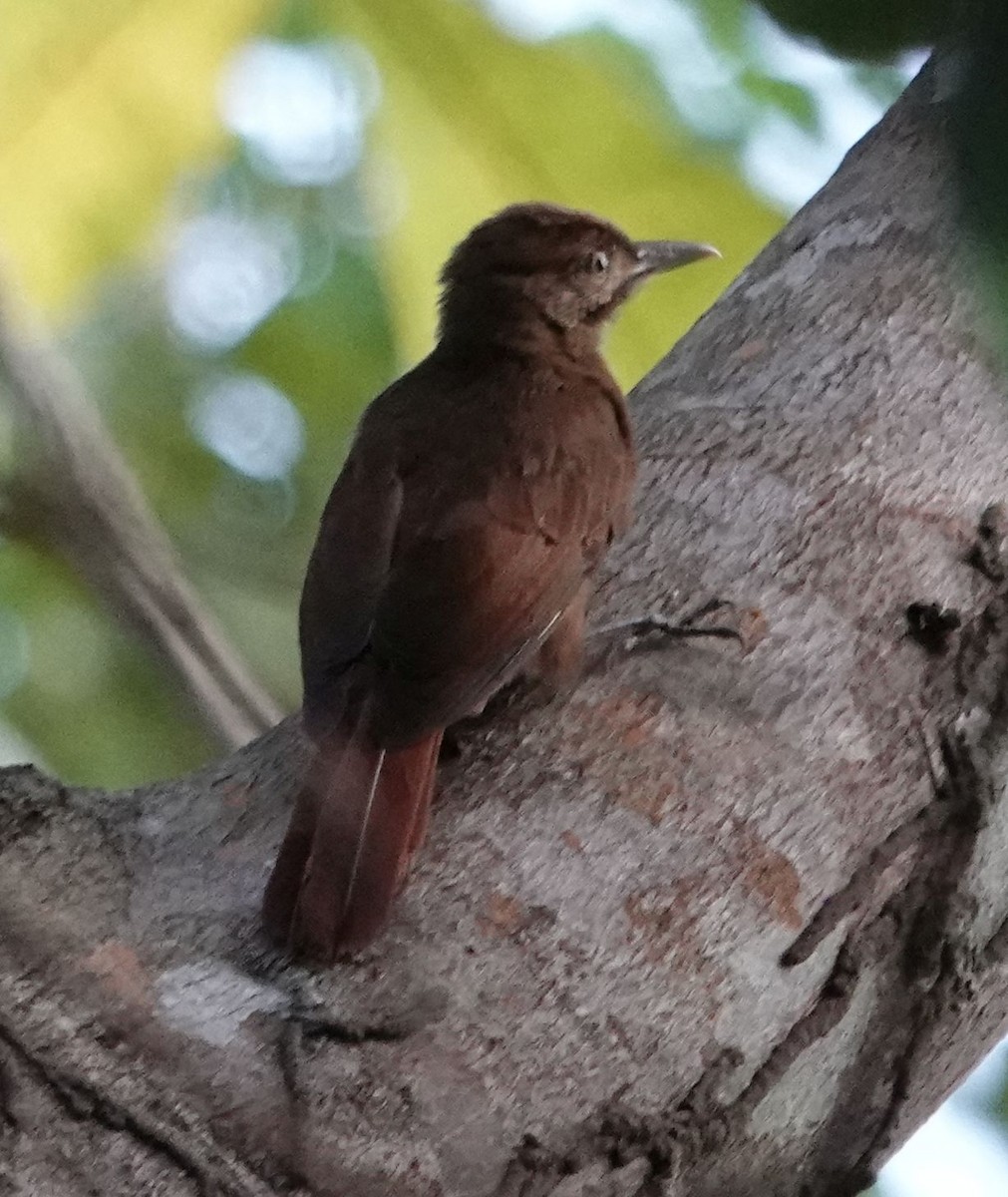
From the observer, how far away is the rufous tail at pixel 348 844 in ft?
4.13

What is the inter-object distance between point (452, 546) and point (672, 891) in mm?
675

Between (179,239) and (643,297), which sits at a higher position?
(179,239)

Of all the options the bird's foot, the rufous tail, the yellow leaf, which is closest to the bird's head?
the yellow leaf

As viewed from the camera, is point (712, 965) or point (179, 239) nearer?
point (712, 965)

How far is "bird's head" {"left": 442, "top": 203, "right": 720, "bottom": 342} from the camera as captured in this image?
2.59m

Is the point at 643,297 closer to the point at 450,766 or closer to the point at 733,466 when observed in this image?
the point at 733,466

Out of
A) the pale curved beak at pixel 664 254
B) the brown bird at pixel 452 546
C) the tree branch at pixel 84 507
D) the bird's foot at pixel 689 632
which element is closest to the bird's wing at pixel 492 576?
the brown bird at pixel 452 546

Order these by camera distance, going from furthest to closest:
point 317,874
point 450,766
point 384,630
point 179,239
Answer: point 179,239 → point 384,630 → point 450,766 → point 317,874

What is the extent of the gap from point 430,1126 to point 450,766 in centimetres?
55

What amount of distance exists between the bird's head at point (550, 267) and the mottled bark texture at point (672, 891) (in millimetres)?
578

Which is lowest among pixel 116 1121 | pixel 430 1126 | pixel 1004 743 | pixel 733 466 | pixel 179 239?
pixel 1004 743

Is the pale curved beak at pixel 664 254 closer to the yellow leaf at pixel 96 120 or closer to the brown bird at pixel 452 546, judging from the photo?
the brown bird at pixel 452 546

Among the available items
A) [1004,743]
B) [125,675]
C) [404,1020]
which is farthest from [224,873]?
[125,675]

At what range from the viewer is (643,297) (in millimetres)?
2811
